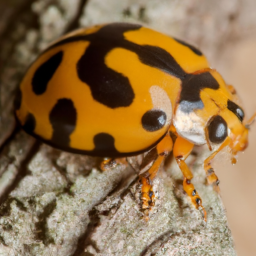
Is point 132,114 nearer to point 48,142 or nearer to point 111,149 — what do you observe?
point 111,149

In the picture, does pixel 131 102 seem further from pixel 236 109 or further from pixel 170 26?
pixel 170 26

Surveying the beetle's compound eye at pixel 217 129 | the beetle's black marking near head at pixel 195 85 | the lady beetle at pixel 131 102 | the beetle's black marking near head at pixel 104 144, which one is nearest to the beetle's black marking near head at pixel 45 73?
the lady beetle at pixel 131 102

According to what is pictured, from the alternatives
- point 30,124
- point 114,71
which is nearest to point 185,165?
point 114,71

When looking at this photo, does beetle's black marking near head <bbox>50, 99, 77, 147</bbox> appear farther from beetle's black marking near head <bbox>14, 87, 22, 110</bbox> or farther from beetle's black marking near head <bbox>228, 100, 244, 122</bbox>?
beetle's black marking near head <bbox>228, 100, 244, 122</bbox>

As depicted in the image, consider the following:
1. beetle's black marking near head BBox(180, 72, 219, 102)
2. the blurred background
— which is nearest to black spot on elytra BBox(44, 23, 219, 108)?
beetle's black marking near head BBox(180, 72, 219, 102)

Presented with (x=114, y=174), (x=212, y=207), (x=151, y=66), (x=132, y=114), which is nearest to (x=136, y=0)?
(x=151, y=66)

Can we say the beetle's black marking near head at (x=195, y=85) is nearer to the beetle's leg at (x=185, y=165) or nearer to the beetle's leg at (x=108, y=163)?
the beetle's leg at (x=185, y=165)
